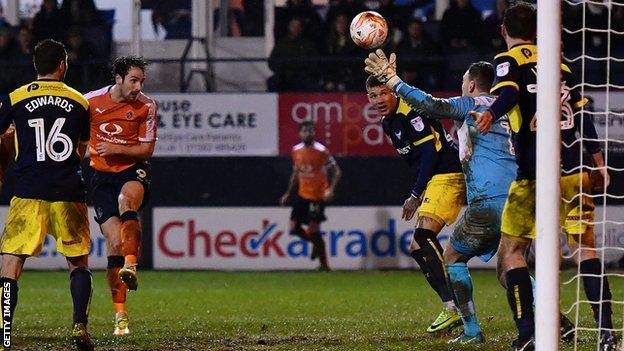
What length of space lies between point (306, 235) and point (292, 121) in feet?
5.42

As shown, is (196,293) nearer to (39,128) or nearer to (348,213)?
(348,213)

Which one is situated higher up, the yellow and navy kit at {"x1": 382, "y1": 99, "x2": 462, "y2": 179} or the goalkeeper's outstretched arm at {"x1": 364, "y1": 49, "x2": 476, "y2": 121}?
the goalkeeper's outstretched arm at {"x1": 364, "y1": 49, "x2": 476, "y2": 121}

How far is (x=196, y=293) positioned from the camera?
1392 cm

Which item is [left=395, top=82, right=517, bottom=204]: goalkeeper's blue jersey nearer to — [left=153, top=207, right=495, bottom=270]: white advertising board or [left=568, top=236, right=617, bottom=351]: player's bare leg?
[left=568, top=236, right=617, bottom=351]: player's bare leg

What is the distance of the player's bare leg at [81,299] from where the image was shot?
7750 mm

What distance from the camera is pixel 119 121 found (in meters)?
9.77

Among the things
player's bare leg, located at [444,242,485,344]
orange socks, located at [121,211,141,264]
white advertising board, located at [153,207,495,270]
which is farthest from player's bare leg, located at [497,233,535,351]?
white advertising board, located at [153,207,495,270]

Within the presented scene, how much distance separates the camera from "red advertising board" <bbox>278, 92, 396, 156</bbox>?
17.5 metres

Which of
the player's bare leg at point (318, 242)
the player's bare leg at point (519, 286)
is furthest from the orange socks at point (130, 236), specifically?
the player's bare leg at point (318, 242)

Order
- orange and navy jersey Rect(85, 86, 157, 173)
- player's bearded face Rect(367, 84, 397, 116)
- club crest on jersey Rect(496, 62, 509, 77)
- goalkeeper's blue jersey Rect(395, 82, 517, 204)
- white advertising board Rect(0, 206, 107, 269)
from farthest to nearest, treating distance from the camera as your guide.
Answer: white advertising board Rect(0, 206, 107, 269) < orange and navy jersey Rect(85, 86, 157, 173) < player's bearded face Rect(367, 84, 397, 116) < goalkeeper's blue jersey Rect(395, 82, 517, 204) < club crest on jersey Rect(496, 62, 509, 77)

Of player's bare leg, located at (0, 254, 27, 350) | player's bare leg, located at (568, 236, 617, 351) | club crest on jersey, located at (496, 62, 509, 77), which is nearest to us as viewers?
club crest on jersey, located at (496, 62, 509, 77)

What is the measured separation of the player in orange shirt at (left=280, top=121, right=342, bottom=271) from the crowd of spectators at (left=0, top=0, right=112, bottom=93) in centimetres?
313

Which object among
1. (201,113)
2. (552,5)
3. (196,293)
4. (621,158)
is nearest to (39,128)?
(552,5)

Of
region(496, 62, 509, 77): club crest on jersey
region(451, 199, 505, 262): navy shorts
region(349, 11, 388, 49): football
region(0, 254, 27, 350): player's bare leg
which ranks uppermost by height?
region(349, 11, 388, 49): football
